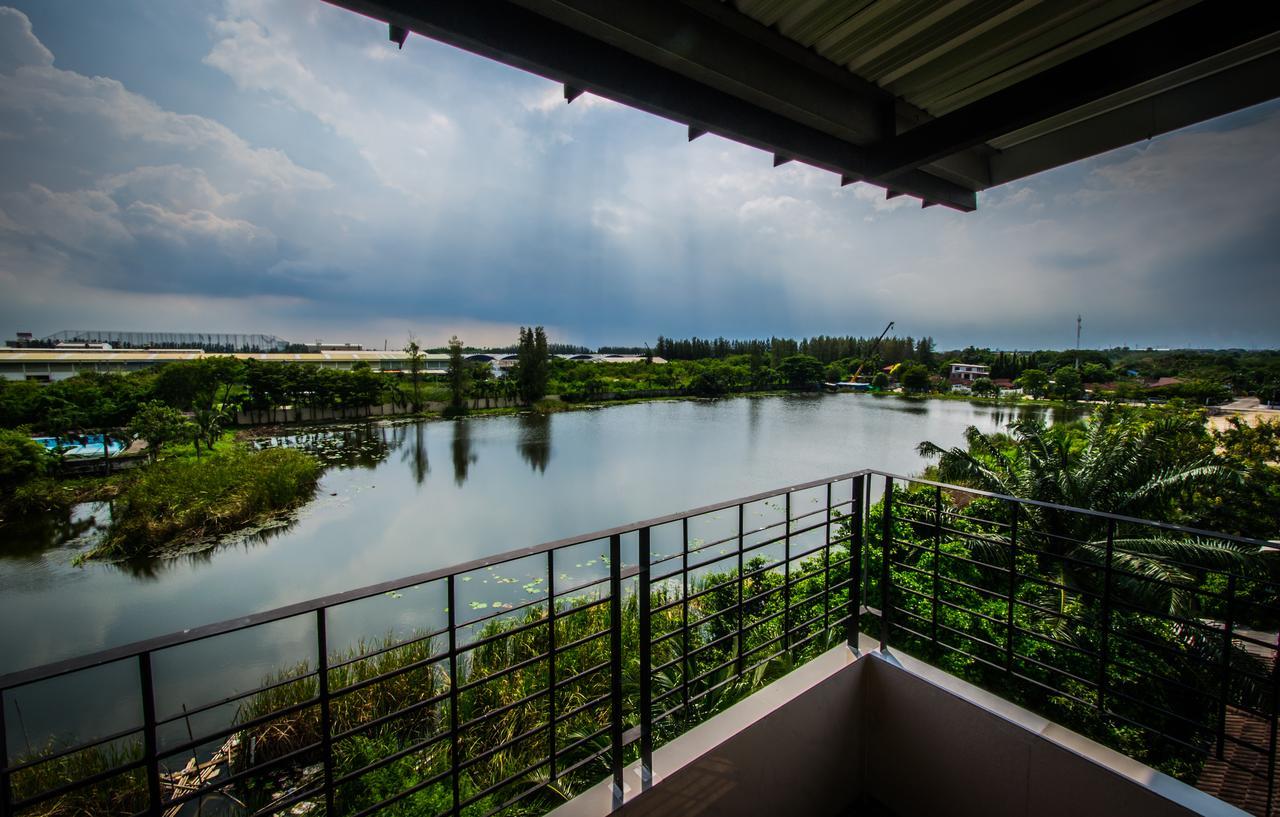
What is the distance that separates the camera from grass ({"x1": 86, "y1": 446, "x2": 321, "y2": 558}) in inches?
326

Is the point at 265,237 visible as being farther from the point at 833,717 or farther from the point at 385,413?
the point at 833,717

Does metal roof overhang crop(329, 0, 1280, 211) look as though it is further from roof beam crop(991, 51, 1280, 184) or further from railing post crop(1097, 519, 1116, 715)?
railing post crop(1097, 519, 1116, 715)

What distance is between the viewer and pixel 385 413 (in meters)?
23.0

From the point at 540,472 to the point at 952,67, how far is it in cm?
1299

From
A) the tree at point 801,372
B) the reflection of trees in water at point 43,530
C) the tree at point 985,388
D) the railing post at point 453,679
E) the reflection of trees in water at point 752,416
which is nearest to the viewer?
the railing post at point 453,679

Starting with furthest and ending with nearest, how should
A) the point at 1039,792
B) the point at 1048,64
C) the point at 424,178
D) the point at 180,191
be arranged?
1. the point at 424,178
2. the point at 180,191
3. the point at 1048,64
4. the point at 1039,792

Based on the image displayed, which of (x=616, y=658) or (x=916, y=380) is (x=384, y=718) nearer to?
(x=616, y=658)

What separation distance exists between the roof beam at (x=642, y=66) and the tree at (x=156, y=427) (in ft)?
51.5

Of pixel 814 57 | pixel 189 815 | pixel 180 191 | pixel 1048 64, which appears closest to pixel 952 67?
pixel 1048 64

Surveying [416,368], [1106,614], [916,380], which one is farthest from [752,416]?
[1106,614]

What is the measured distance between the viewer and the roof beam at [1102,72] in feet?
3.48

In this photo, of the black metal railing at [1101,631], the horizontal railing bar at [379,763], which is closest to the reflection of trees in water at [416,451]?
the black metal railing at [1101,631]

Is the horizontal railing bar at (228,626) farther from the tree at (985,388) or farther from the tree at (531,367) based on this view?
the tree at (985,388)

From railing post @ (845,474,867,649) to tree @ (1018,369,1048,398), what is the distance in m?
26.4
